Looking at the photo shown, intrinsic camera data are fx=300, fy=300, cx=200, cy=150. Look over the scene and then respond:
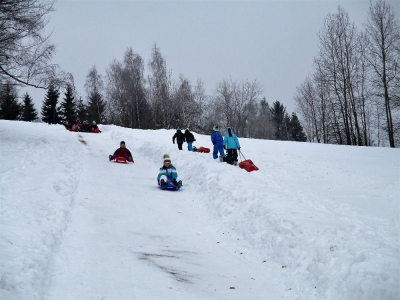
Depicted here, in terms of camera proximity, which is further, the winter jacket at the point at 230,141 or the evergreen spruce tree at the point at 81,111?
the evergreen spruce tree at the point at 81,111

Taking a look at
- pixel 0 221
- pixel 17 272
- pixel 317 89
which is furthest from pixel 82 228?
pixel 317 89

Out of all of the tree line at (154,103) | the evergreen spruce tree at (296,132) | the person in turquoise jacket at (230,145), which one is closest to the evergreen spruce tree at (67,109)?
the tree line at (154,103)

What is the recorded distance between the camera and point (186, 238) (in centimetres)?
619

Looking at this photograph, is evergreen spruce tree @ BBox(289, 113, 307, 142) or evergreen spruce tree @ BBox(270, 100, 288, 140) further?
evergreen spruce tree @ BBox(270, 100, 288, 140)

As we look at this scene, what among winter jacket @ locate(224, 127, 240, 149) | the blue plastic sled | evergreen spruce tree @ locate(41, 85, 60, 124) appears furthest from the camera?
evergreen spruce tree @ locate(41, 85, 60, 124)

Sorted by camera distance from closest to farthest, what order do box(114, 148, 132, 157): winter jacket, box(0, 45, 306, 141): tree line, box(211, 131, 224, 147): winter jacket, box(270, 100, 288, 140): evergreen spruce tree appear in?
box(114, 148, 132, 157): winter jacket, box(211, 131, 224, 147): winter jacket, box(0, 45, 306, 141): tree line, box(270, 100, 288, 140): evergreen spruce tree

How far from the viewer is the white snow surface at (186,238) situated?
13.1 feet

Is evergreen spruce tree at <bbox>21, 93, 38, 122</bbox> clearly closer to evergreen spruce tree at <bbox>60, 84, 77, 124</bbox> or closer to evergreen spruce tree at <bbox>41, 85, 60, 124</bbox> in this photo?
evergreen spruce tree at <bbox>41, 85, 60, 124</bbox>

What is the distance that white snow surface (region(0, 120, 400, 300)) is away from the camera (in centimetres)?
399

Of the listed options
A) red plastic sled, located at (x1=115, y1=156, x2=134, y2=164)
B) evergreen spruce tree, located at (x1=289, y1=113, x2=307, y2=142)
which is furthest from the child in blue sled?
evergreen spruce tree, located at (x1=289, y1=113, x2=307, y2=142)

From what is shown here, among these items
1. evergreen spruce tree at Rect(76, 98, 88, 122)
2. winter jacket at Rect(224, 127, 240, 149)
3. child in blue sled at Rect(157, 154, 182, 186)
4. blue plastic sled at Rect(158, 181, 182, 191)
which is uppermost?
evergreen spruce tree at Rect(76, 98, 88, 122)

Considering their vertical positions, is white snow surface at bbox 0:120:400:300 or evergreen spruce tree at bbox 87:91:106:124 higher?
evergreen spruce tree at bbox 87:91:106:124

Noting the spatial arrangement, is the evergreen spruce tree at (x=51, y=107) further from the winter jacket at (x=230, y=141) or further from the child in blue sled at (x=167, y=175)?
the winter jacket at (x=230, y=141)

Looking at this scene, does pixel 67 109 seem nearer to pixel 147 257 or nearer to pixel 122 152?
pixel 122 152
